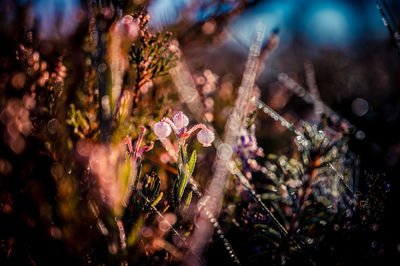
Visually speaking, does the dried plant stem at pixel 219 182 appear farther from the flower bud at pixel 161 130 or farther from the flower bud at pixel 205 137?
the flower bud at pixel 161 130

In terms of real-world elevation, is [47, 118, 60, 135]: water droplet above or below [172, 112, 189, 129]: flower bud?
above

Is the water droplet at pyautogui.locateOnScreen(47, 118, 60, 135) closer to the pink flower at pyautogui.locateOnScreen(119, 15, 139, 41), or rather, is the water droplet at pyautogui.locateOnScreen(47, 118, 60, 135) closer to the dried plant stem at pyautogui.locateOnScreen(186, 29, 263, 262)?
the pink flower at pyautogui.locateOnScreen(119, 15, 139, 41)

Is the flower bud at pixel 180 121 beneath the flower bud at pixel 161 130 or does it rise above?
beneath

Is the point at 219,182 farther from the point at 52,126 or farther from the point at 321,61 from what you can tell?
the point at 321,61

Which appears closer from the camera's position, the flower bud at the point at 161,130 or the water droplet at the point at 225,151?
the flower bud at the point at 161,130

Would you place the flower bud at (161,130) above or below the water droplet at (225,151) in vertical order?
above

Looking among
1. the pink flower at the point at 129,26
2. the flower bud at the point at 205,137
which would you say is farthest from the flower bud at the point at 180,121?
the pink flower at the point at 129,26

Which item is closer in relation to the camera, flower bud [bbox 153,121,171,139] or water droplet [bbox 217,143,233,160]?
flower bud [bbox 153,121,171,139]

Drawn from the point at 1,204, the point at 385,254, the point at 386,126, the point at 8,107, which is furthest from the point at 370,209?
the point at 386,126

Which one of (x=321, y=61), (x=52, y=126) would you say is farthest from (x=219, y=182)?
(x=321, y=61)

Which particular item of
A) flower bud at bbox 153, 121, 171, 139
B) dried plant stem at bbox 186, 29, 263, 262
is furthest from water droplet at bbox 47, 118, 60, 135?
dried plant stem at bbox 186, 29, 263, 262

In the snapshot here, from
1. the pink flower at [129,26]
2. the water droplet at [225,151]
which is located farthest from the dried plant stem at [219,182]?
the pink flower at [129,26]

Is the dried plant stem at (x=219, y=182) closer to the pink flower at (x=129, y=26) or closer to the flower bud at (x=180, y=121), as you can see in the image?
the flower bud at (x=180, y=121)
